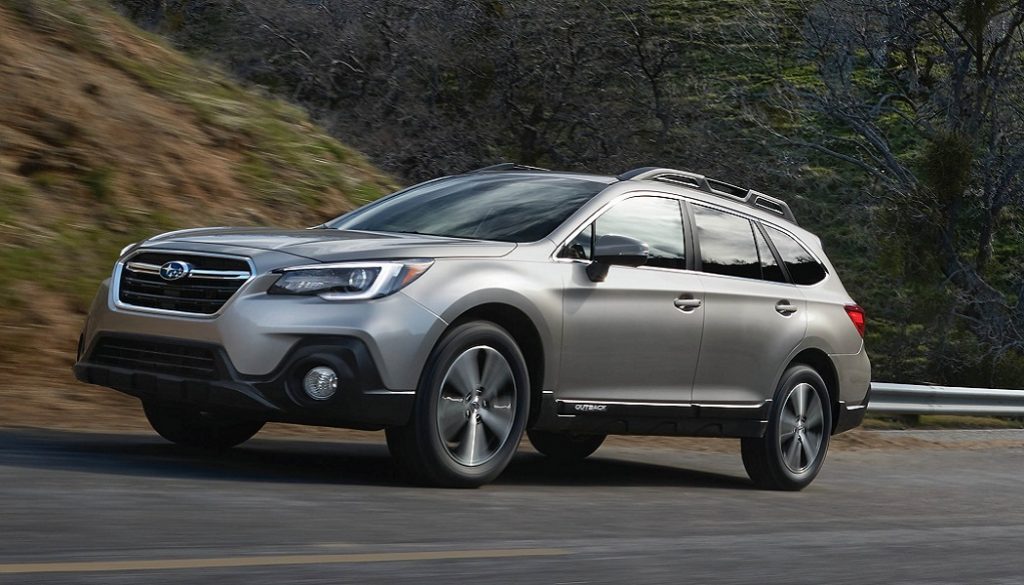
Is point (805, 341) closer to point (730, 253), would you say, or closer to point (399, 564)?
point (730, 253)

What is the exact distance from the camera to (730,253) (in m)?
9.16

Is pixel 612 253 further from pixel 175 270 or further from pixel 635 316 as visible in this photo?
pixel 175 270

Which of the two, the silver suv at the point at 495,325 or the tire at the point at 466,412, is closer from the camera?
the silver suv at the point at 495,325

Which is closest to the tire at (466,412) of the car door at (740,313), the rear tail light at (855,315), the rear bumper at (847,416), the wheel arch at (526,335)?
the wheel arch at (526,335)

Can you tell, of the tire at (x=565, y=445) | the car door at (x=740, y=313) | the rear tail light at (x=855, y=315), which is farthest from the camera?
the tire at (x=565, y=445)

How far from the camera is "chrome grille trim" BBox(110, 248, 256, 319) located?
22.9ft

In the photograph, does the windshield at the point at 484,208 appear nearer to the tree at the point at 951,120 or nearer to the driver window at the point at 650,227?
the driver window at the point at 650,227

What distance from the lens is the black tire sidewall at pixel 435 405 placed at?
23.1 feet

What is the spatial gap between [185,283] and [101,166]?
6114 millimetres

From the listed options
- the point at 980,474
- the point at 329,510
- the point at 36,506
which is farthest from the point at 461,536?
the point at 980,474

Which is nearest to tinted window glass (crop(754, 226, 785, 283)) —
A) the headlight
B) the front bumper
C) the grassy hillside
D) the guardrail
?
the front bumper

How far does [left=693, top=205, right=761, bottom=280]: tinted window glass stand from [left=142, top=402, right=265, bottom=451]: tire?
280cm

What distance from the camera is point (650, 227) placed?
28.2 feet

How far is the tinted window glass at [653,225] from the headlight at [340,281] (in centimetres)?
165
